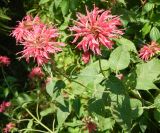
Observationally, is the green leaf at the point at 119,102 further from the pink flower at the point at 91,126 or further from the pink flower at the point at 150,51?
the pink flower at the point at 91,126

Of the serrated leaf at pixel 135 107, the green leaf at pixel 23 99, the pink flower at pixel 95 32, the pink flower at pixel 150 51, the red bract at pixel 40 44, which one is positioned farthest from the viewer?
the green leaf at pixel 23 99

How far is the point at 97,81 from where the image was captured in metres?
1.53

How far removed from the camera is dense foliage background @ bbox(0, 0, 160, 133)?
1.52 meters

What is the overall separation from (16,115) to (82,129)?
0.59 m

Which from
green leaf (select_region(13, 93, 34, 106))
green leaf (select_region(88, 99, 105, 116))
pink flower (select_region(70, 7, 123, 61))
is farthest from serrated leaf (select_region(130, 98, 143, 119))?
green leaf (select_region(13, 93, 34, 106))

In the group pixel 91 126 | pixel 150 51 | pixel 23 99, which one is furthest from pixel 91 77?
pixel 23 99

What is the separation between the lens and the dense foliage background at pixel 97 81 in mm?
1521

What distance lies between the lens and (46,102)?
2.69m

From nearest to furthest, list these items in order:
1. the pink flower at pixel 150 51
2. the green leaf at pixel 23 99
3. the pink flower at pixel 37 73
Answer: the pink flower at pixel 150 51, the green leaf at pixel 23 99, the pink flower at pixel 37 73

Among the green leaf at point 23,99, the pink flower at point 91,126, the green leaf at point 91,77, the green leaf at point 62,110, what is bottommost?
the pink flower at point 91,126

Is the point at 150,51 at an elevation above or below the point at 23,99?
above

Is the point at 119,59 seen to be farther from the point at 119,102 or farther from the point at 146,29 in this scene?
the point at 146,29

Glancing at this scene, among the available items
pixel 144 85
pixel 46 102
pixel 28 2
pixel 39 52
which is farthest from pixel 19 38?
pixel 28 2

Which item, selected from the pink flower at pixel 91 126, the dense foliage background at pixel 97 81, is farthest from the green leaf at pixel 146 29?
the pink flower at pixel 91 126
